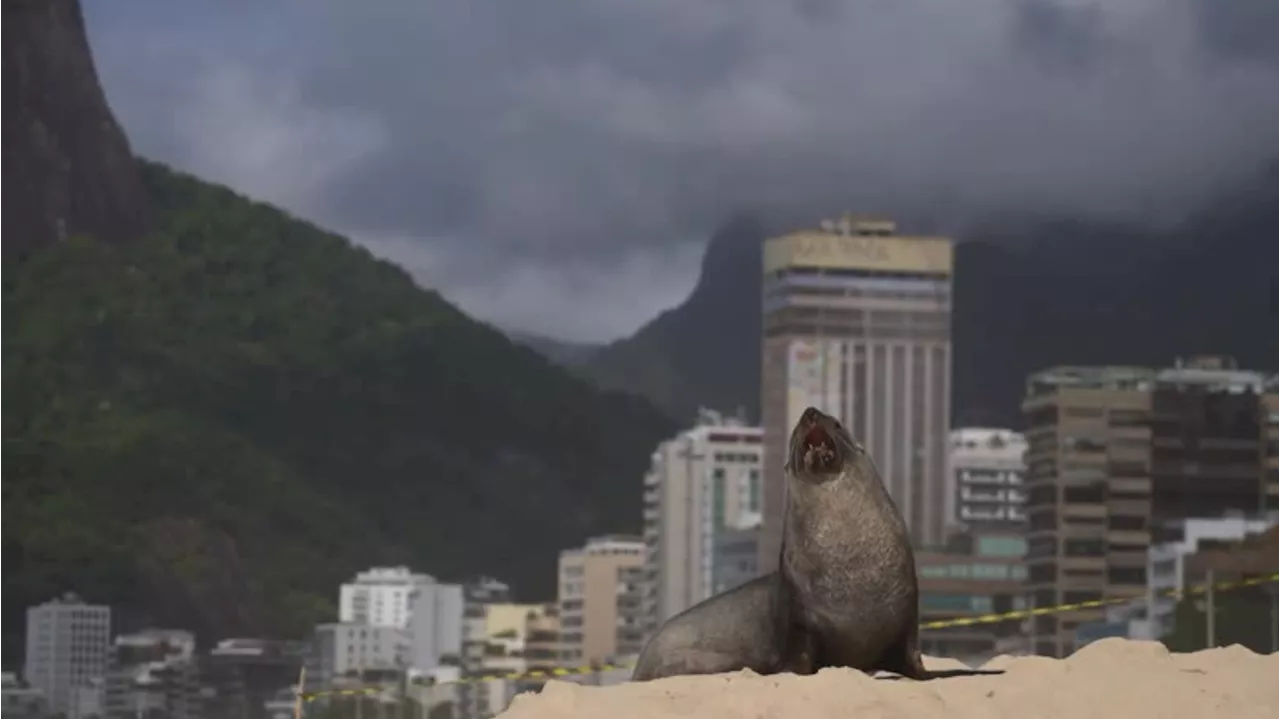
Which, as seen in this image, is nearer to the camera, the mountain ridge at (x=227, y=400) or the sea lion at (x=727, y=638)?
the sea lion at (x=727, y=638)

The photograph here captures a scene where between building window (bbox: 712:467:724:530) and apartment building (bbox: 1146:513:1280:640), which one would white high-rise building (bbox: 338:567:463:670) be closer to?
building window (bbox: 712:467:724:530)

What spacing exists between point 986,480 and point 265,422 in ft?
50.9

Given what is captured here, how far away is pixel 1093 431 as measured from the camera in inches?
1909

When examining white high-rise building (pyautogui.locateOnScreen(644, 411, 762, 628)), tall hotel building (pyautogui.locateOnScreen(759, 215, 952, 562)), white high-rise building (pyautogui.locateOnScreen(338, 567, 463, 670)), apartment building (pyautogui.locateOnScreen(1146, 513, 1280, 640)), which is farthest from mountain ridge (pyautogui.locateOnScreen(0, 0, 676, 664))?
apartment building (pyautogui.locateOnScreen(1146, 513, 1280, 640))

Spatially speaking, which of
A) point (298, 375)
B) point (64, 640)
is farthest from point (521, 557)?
point (64, 640)

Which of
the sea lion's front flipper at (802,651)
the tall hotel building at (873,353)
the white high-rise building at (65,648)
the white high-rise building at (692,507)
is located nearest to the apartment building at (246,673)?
the white high-rise building at (65,648)

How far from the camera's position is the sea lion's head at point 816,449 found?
6.44m

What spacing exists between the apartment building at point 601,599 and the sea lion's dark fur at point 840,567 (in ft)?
126

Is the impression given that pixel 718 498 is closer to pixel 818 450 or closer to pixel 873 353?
pixel 873 353

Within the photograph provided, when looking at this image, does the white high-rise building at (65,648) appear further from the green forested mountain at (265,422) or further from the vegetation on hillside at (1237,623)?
the vegetation on hillside at (1237,623)

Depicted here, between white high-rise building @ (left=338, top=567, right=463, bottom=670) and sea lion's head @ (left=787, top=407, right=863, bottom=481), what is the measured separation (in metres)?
34.4

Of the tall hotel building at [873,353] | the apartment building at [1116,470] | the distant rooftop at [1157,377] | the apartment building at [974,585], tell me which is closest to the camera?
the distant rooftop at [1157,377]

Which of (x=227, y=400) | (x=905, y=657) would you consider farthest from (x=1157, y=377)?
(x=905, y=657)

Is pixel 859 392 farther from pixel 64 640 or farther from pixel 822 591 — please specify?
pixel 822 591
